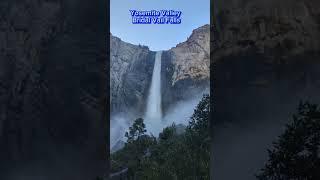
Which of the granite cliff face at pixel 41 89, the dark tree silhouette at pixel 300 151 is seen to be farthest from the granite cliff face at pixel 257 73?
the granite cliff face at pixel 41 89

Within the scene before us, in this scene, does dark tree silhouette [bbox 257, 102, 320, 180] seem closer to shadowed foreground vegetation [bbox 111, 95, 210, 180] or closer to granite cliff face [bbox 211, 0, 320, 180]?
granite cliff face [bbox 211, 0, 320, 180]

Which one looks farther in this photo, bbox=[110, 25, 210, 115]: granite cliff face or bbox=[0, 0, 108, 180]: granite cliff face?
bbox=[110, 25, 210, 115]: granite cliff face

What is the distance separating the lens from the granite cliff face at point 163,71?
27.9 m

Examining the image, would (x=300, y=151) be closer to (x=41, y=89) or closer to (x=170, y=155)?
(x=41, y=89)

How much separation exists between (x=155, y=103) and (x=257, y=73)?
21.7 m

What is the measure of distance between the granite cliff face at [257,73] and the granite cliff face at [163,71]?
20403mm

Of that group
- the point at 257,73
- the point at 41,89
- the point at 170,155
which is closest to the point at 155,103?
the point at 170,155

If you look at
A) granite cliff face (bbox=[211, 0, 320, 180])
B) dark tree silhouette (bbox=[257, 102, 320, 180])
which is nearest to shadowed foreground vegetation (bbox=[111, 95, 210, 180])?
granite cliff face (bbox=[211, 0, 320, 180])

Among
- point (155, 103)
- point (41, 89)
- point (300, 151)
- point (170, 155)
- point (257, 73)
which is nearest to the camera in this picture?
point (300, 151)

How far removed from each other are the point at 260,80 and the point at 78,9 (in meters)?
3.06

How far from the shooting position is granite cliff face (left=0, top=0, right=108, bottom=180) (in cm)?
714

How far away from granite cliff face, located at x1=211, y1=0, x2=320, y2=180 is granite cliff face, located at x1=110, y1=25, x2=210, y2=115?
20.4 metres

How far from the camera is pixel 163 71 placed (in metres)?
29.3

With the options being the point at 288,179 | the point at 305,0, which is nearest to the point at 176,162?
the point at 305,0
